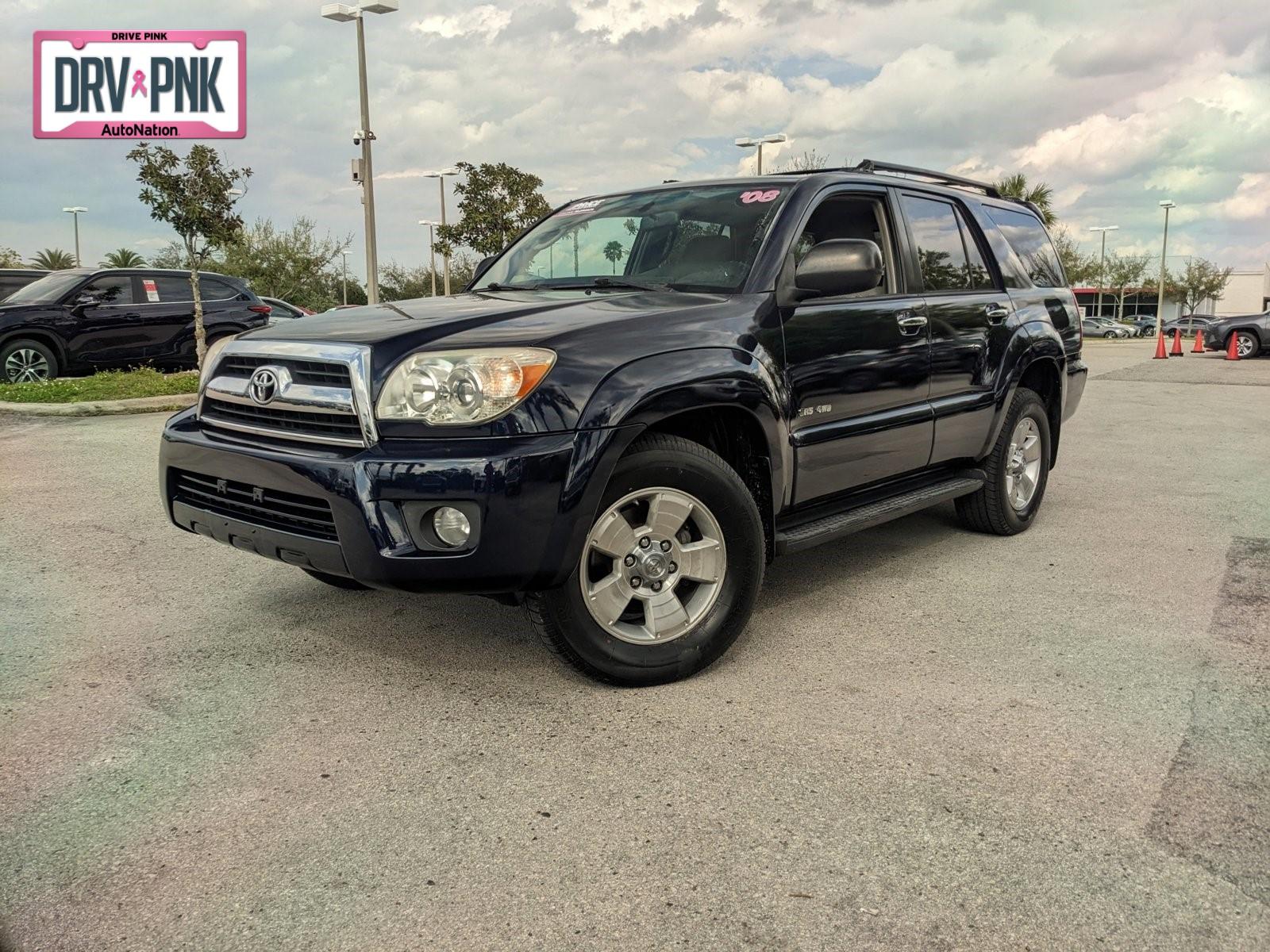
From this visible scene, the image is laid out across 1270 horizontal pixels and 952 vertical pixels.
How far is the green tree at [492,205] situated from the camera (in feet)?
81.3

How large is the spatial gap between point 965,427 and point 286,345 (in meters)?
3.16

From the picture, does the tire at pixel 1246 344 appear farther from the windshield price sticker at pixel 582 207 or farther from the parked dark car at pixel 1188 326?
the parked dark car at pixel 1188 326

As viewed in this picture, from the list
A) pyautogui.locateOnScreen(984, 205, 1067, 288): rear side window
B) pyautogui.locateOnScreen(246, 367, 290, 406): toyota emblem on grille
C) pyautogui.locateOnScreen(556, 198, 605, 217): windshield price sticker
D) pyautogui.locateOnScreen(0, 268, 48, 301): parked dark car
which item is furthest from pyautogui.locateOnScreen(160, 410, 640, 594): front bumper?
pyautogui.locateOnScreen(0, 268, 48, 301): parked dark car

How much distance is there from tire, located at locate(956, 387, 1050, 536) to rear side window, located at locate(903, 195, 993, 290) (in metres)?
0.71

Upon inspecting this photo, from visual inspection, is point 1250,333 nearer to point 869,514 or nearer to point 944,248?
point 944,248

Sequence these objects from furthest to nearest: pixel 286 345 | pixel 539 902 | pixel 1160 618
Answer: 1. pixel 1160 618
2. pixel 286 345
3. pixel 539 902

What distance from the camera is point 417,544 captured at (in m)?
3.07

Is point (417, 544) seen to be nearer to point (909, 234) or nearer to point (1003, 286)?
point (909, 234)

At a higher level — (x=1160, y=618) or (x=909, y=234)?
(x=909, y=234)

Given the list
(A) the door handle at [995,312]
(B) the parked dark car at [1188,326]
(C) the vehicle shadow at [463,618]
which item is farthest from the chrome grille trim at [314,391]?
(B) the parked dark car at [1188,326]

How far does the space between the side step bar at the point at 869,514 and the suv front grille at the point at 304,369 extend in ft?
5.45

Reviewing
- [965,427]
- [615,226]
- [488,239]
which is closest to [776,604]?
[965,427]

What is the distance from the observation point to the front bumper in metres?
3.02

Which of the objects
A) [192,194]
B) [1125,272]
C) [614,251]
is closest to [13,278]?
[192,194]
